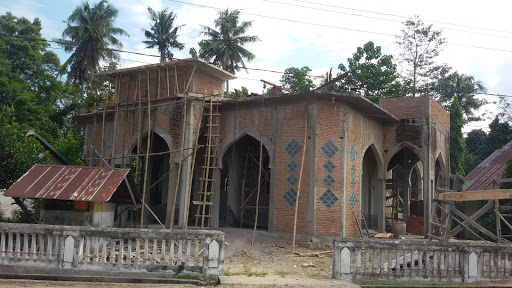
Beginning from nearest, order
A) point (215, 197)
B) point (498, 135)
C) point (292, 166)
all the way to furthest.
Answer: point (292, 166) → point (215, 197) → point (498, 135)

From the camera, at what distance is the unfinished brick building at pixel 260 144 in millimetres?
15312

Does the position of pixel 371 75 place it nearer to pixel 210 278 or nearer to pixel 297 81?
pixel 297 81

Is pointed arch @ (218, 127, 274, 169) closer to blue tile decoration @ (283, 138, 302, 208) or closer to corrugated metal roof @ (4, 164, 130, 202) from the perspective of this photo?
blue tile decoration @ (283, 138, 302, 208)

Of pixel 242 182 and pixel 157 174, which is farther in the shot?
pixel 157 174

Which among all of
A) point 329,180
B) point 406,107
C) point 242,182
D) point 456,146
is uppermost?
point 406,107

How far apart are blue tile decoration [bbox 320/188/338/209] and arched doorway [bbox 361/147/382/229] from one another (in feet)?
23.3

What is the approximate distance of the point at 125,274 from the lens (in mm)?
8305

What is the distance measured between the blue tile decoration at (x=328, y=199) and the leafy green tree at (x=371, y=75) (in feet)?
58.4

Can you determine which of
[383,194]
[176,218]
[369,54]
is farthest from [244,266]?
[369,54]

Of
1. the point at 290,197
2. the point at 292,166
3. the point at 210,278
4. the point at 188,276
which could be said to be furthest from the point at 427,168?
the point at 188,276

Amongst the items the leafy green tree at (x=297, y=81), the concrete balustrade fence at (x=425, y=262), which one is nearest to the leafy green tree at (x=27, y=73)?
the leafy green tree at (x=297, y=81)

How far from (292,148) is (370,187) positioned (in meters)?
8.20

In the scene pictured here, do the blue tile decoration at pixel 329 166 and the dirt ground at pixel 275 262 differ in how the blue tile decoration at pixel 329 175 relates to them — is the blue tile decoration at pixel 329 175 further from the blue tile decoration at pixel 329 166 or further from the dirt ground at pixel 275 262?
the dirt ground at pixel 275 262

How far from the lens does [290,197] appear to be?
50.5 feet
